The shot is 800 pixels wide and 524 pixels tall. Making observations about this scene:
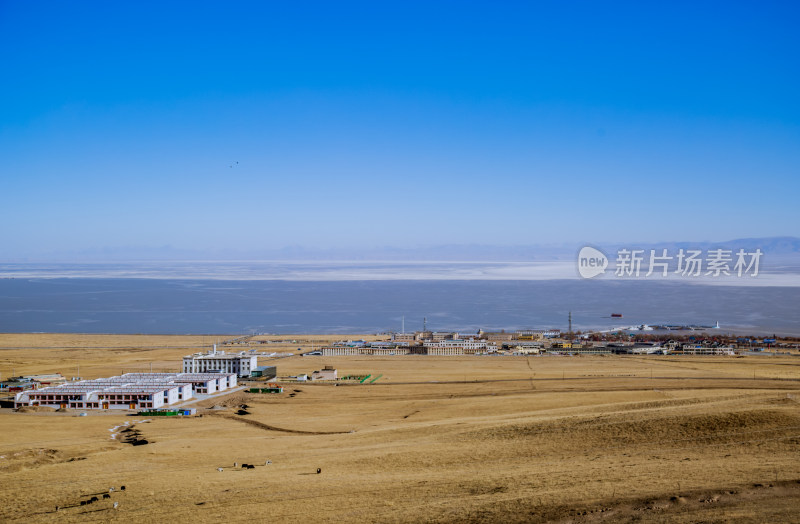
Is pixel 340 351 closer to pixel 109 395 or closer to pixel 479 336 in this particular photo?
pixel 479 336

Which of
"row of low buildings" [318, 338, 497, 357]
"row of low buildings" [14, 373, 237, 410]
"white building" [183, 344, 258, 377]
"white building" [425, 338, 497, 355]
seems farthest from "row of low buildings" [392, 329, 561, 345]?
"row of low buildings" [14, 373, 237, 410]

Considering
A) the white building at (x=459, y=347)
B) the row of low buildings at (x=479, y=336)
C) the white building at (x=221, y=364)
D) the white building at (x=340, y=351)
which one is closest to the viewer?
the white building at (x=221, y=364)

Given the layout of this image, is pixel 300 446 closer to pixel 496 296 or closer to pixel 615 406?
pixel 615 406

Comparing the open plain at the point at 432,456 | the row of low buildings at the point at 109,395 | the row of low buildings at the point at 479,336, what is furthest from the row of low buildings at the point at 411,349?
the row of low buildings at the point at 109,395

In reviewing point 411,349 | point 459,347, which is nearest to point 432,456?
point 411,349

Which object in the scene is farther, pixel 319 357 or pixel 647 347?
pixel 647 347

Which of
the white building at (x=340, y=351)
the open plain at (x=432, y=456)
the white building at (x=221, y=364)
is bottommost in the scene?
the white building at (x=340, y=351)

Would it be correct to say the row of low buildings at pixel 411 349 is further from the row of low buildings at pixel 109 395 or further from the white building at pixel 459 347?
the row of low buildings at pixel 109 395

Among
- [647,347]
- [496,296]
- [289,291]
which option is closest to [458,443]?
[647,347]
